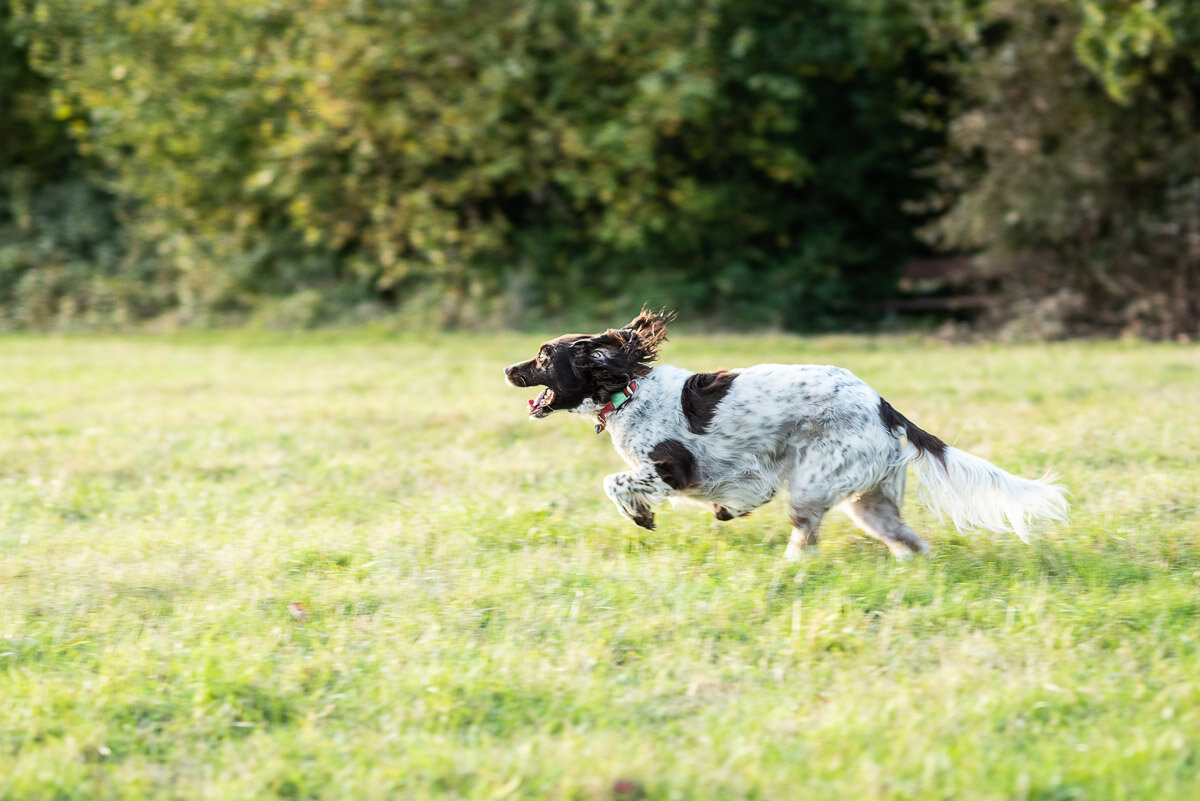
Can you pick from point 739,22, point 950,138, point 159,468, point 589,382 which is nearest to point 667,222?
point 739,22

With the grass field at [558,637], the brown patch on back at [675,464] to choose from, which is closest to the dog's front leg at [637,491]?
the brown patch on back at [675,464]

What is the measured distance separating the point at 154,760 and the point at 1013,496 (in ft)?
11.9

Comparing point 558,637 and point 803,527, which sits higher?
point 803,527

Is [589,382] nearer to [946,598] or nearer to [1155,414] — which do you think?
[946,598]

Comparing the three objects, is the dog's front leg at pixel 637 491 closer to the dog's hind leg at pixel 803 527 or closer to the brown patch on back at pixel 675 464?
the brown patch on back at pixel 675 464

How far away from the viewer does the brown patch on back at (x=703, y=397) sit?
556 centimetres

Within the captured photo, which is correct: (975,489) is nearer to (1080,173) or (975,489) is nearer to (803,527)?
(803,527)

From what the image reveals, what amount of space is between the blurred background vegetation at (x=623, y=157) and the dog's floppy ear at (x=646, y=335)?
10649 mm

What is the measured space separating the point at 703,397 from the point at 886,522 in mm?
1014

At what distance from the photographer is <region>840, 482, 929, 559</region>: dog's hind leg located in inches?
215

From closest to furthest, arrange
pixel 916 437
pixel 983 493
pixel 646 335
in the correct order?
pixel 983 493 → pixel 916 437 → pixel 646 335

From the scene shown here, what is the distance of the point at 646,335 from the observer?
594cm

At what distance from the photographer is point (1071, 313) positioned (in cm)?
1658

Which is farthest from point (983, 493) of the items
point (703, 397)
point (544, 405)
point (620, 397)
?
point (544, 405)
